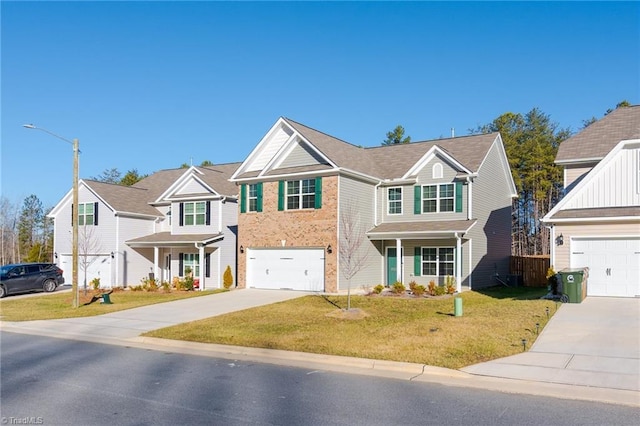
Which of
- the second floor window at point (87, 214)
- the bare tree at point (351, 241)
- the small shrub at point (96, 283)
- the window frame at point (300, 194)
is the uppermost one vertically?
the window frame at point (300, 194)

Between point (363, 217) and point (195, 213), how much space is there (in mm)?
11334

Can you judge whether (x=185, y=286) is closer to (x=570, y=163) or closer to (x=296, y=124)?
(x=296, y=124)

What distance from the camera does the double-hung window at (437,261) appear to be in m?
26.7

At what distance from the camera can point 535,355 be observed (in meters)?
11.5

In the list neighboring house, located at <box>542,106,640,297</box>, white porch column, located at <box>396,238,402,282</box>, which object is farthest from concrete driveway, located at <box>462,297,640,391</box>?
white porch column, located at <box>396,238,402,282</box>

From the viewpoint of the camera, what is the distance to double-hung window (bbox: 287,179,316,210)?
26.7 meters

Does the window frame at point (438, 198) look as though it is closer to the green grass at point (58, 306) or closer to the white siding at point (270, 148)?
the white siding at point (270, 148)

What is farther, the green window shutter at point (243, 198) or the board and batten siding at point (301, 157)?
the green window shutter at point (243, 198)

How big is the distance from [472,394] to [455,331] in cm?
522

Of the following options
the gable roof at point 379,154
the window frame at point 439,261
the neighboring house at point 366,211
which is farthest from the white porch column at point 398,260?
the gable roof at point 379,154

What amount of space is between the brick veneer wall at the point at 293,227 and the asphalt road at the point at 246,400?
46.7 feet

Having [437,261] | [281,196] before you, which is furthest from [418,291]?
[281,196]

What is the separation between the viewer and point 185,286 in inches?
1216

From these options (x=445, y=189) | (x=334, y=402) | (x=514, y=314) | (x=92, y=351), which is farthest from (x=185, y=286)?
(x=334, y=402)
